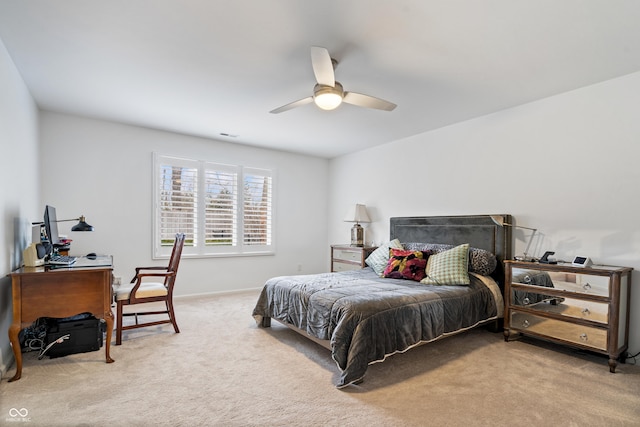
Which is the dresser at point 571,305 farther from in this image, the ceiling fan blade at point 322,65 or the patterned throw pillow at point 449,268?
the ceiling fan blade at point 322,65

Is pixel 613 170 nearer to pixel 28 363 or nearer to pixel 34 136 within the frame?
pixel 28 363

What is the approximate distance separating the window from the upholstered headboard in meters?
2.35

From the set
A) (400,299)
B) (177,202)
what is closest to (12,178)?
(177,202)

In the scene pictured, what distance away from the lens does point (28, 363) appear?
2.62m

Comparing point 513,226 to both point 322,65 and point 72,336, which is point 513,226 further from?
point 72,336

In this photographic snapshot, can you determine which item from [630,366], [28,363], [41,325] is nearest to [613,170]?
[630,366]

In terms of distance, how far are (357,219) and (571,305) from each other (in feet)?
10.0

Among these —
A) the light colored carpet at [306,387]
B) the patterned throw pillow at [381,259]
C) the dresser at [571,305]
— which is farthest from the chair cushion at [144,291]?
the dresser at [571,305]

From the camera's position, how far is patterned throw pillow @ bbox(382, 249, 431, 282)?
12.1 ft

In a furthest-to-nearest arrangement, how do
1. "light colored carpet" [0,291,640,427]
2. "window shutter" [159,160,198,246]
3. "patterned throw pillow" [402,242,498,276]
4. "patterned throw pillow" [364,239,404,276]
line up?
1. "window shutter" [159,160,198,246]
2. "patterned throw pillow" [364,239,404,276]
3. "patterned throw pillow" [402,242,498,276]
4. "light colored carpet" [0,291,640,427]

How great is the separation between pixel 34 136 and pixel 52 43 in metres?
1.79

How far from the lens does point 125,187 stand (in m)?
4.54

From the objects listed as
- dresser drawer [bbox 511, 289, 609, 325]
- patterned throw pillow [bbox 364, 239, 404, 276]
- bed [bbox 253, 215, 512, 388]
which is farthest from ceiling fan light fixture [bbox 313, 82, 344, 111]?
dresser drawer [bbox 511, 289, 609, 325]

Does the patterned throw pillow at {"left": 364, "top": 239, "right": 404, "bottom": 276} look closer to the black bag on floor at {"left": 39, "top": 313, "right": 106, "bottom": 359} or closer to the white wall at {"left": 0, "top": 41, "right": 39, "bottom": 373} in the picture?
the black bag on floor at {"left": 39, "top": 313, "right": 106, "bottom": 359}
